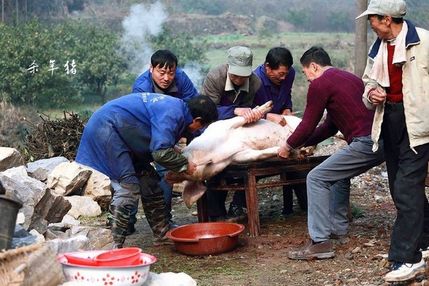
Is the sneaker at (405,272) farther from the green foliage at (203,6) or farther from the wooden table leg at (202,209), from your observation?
the green foliage at (203,6)

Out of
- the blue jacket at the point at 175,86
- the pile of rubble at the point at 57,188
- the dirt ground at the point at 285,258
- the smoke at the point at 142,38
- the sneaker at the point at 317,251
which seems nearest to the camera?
the dirt ground at the point at 285,258

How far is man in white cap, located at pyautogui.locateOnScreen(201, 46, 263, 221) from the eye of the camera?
8594mm

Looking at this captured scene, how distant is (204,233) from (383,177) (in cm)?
431

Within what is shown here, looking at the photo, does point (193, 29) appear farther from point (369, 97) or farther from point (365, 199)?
point (369, 97)

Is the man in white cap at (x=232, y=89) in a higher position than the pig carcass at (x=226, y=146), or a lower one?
higher

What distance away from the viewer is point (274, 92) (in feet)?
30.0

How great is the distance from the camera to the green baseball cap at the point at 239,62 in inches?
337

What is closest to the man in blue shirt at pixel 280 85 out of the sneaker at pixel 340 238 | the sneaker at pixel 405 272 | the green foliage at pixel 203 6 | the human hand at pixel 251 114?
the human hand at pixel 251 114

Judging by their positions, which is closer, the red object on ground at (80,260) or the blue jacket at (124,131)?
the red object on ground at (80,260)

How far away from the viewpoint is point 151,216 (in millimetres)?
8422

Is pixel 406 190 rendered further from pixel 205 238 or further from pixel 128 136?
pixel 128 136

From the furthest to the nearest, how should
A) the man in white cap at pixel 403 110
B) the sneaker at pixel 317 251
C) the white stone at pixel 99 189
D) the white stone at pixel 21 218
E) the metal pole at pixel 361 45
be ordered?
the metal pole at pixel 361 45
the white stone at pixel 99 189
the sneaker at pixel 317 251
the white stone at pixel 21 218
the man in white cap at pixel 403 110

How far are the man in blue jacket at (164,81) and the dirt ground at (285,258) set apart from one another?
67 cm

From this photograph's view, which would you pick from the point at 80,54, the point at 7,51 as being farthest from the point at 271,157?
the point at 80,54
